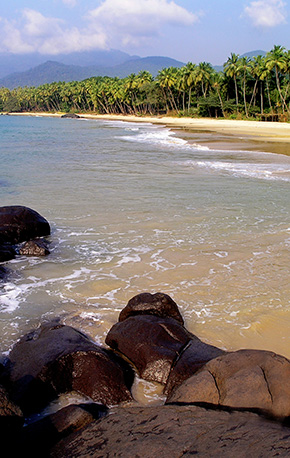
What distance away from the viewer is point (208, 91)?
82000 millimetres

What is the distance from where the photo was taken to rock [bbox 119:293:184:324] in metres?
5.68

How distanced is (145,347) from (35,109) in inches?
6779

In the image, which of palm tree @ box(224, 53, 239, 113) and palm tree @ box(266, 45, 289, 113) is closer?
palm tree @ box(266, 45, 289, 113)

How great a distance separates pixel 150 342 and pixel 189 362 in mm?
574

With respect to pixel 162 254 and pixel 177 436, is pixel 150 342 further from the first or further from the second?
pixel 162 254

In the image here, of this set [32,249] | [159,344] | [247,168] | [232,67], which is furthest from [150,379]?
[232,67]

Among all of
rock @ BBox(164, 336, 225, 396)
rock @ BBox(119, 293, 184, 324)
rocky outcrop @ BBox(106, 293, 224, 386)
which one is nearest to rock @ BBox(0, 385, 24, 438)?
rock @ BBox(164, 336, 225, 396)

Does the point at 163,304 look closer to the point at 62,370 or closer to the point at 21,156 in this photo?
the point at 62,370

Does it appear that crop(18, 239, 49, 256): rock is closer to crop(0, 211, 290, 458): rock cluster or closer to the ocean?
the ocean

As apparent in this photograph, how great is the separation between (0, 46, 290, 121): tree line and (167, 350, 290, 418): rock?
201 feet

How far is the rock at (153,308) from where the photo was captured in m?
5.68

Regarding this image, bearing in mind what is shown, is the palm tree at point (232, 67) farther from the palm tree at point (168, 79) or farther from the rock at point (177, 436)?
the rock at point (177, 436)

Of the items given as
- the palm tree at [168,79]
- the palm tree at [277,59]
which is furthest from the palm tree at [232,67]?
the palm tree at [168,79]

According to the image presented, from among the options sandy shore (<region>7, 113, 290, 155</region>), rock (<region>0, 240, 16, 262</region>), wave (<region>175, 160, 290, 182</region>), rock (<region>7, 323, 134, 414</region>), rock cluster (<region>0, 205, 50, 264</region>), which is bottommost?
rock (<region>7, 323, 134, 414</region>)
